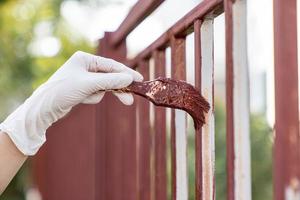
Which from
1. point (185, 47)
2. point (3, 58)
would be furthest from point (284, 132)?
point (3, 58)

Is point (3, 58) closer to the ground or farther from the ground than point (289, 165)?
farther from the ground

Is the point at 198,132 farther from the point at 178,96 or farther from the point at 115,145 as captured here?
the point at 115,145

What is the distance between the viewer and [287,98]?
3.82 feet

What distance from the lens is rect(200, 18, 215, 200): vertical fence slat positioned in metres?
1.70

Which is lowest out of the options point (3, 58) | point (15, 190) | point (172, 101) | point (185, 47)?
point (15, 190)

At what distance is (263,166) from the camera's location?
9734 millimetres

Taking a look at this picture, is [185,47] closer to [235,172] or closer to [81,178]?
[235,172]

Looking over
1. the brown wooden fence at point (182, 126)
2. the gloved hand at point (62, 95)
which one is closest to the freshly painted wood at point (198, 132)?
the brown wooden fence at point (182, 126)

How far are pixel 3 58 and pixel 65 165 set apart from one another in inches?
589

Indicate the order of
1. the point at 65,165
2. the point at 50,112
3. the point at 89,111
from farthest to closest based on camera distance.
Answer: the point at 65,165
the point at 89,111
the point at 50,112

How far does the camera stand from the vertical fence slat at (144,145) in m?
2.58

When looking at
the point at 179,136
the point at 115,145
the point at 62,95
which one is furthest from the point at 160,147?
the point at 115,145

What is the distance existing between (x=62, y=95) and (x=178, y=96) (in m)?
0.32

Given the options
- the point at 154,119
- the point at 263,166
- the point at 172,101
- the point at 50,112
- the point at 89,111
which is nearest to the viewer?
the point at 172,101
